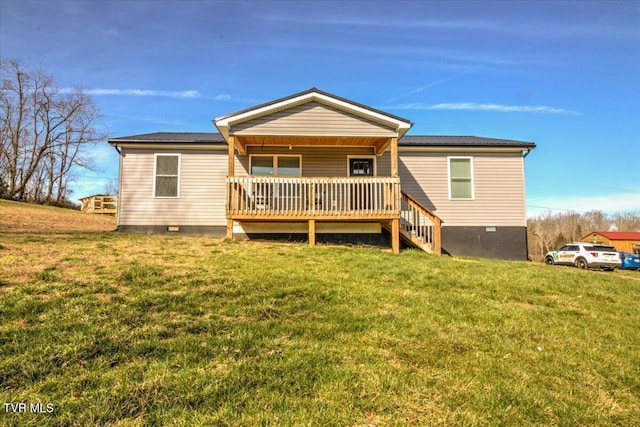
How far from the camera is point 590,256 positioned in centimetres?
1753

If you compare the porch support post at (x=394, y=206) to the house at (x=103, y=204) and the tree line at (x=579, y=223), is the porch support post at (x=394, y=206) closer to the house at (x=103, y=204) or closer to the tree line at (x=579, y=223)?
the house at (x=103, y=204)

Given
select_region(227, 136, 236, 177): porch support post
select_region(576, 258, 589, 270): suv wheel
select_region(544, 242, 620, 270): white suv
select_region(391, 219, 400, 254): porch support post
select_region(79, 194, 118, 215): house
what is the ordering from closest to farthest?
select_region(391, 219, 400, 254): porch support post < select_region(227, 136, 236, 177): porch support post < select_region(544, 242, 620, 270): white suv < select_region(576, 258, 589, 270): suv wheel < select_region(79, 194, 118, 215): house

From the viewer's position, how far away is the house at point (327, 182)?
10.3m

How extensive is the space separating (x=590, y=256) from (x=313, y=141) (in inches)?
614

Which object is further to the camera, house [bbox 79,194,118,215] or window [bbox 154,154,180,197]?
house [bbox 79,194,118,215]

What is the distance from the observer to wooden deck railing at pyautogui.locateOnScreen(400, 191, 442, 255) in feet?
33.7

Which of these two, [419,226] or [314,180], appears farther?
[419,226]

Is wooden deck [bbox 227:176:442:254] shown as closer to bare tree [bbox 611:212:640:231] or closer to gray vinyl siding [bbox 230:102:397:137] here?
gray vinyl siding [bbox 230:102:397:137]

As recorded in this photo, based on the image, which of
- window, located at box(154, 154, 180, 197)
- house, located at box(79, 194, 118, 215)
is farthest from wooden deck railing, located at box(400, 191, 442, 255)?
house, located at box(79, 194, 118, 215)

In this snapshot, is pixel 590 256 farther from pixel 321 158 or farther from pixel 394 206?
pixel 321 158

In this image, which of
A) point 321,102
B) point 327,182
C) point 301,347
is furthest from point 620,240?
point 301,347

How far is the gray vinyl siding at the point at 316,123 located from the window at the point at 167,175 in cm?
362

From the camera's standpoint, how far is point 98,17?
10852mm

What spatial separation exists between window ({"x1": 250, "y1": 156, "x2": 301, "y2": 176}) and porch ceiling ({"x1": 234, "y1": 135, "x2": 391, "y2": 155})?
599 mm
